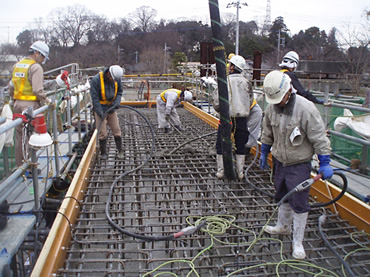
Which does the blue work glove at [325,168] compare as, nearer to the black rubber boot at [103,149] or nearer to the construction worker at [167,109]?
the black rubber boot at [103,149]

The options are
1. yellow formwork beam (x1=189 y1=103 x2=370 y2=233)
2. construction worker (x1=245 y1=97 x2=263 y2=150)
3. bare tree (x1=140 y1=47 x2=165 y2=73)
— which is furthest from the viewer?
bare tree (x1=140 y1=47 x2=165 y2=73)

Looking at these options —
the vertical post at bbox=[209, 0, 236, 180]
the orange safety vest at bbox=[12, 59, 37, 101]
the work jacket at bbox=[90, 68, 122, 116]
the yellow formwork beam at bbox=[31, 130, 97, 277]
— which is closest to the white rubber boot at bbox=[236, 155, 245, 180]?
the vertical post at bbox=[209, 0, 236, 180]

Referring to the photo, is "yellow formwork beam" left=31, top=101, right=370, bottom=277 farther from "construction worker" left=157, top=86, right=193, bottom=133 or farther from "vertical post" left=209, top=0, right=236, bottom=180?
"construction worker" left=157, top=86, right=193, bottom=133

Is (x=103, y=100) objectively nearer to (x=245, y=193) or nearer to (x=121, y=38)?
(x=245, y=193)

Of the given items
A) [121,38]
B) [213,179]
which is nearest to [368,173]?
[213,179]

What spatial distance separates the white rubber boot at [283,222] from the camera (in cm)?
353

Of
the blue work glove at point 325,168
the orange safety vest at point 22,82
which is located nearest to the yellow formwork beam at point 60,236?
the orange safety vest at point 22,82

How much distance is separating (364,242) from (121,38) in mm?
58977

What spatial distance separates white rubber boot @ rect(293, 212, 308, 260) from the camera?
3262mm

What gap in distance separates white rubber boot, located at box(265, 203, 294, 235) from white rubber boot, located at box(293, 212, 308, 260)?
193 mm

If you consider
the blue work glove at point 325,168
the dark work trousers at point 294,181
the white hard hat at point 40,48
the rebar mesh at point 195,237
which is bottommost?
the rebar mesh at point 195,237

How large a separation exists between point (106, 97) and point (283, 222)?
11.8ft

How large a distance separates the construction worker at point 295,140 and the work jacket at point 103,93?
3.25 metres

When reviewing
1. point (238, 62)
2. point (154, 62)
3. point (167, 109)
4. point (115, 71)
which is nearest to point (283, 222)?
point (238, 62)
